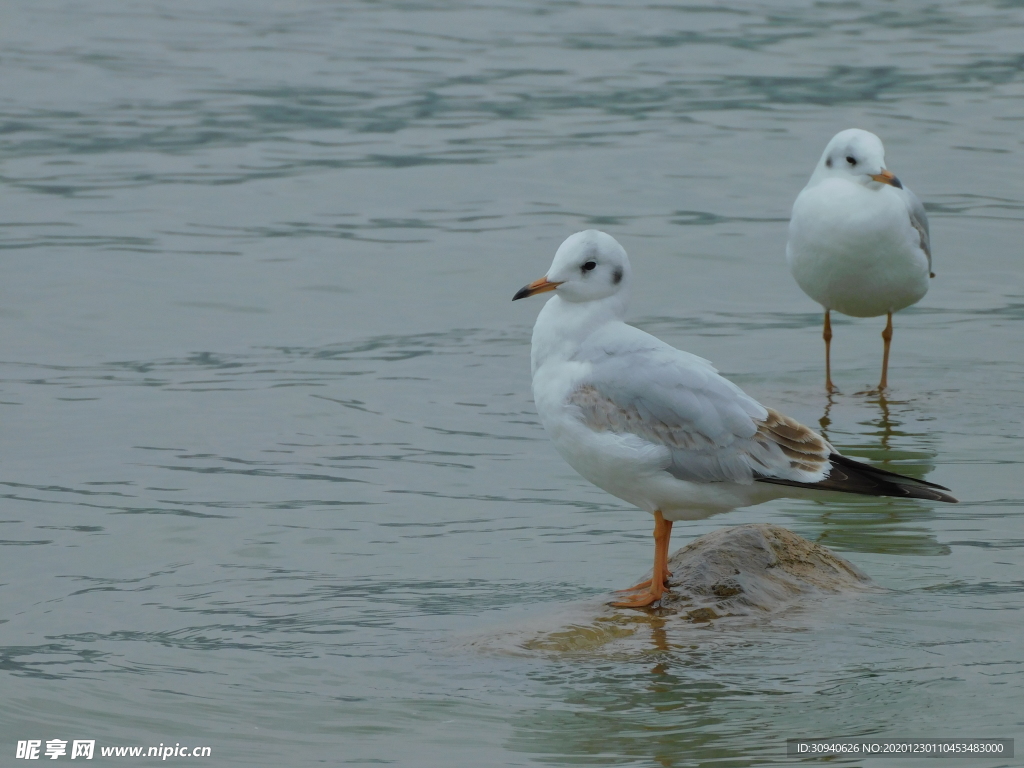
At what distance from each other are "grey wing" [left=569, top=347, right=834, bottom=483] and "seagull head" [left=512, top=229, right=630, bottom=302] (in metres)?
0.35

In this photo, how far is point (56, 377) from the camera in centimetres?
1022

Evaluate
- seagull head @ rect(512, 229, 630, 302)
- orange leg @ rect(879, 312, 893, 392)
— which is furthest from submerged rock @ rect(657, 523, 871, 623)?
orange leg @ rect(879, 312, 893, 392)

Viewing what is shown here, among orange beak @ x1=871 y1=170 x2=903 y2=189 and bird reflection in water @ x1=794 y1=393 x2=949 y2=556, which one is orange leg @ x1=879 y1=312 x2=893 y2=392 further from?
orange beak @ x1=871 y1=170 x2=903 y2=189

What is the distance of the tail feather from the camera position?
18.8ft

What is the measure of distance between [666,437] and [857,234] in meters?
4.00

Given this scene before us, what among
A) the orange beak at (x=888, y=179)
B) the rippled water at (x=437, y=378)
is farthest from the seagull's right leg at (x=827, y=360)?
the orange beak at (x=888, y=179)

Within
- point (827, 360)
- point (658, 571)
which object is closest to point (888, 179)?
point (827, 360)

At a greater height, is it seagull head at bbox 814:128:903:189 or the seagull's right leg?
seagull head at bbox 814:128:903:189

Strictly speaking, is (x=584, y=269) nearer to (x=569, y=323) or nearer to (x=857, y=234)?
(x=569, y=323)

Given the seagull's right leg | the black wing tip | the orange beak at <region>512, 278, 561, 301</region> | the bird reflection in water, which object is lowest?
the bird reflection in water

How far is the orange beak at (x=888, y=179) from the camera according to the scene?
9.23m

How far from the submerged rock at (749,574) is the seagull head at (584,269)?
43.3 inches

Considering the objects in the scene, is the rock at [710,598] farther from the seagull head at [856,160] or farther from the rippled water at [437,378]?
the seagull head at [856,160]

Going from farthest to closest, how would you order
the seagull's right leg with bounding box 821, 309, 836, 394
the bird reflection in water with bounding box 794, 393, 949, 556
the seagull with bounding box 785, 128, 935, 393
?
the seagull's right leg with bounding box 821, 309, 836, 394 < the seagull with bounding box 785, 128, 935, 393 < the bird reflection in water with bounding box 794, 393, 949, 556
